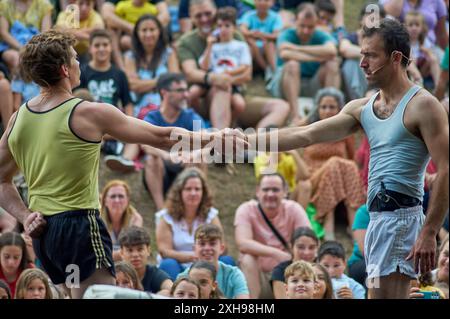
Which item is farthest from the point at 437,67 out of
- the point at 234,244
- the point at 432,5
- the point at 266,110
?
the point at 234,244

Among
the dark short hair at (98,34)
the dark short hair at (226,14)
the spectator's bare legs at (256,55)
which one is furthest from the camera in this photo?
the spectator's bare legs at (256,55)

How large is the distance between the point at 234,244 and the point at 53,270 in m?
4.90

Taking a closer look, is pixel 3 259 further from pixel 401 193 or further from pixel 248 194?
pixel 401 193

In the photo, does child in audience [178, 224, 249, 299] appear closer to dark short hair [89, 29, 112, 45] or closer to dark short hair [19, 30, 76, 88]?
dark short hair [89, 29, 112, 45]

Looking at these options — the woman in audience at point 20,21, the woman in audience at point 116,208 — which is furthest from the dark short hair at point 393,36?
the woman in audience at point 20,21

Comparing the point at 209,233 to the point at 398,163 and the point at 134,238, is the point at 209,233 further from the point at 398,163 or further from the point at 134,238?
the point at 398,163

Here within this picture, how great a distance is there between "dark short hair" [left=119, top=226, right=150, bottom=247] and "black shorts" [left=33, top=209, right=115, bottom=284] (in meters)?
3.04

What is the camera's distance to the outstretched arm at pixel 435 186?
7.07 metres

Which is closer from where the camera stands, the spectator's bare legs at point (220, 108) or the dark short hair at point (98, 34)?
the dark short hair at point (98, 34)

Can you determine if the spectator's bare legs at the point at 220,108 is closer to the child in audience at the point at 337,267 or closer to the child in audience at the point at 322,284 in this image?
the child in audience at the point at 337,267

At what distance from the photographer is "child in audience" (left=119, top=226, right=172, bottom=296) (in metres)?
10.2

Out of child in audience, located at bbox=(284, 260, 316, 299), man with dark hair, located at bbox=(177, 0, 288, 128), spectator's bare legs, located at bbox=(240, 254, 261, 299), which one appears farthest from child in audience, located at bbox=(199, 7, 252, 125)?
child in audience, located at bbox=(284, 260, 316, 299)

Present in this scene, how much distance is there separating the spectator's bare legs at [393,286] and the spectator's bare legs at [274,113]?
5.67 metres
